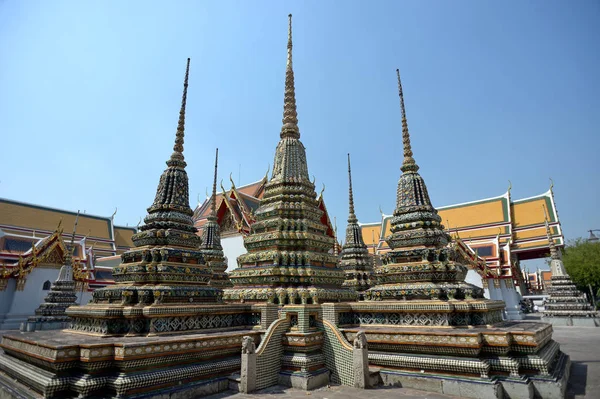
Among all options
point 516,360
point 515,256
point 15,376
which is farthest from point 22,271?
point 515,256

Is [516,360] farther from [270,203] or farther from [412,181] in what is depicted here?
[270,203]

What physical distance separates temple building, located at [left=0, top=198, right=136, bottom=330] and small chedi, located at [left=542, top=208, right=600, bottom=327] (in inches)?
1169

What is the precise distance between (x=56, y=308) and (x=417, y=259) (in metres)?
18.1

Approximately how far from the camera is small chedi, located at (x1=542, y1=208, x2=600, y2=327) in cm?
1980

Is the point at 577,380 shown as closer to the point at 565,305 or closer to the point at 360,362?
the point at 360,362

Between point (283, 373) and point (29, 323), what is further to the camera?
point (29, 323)

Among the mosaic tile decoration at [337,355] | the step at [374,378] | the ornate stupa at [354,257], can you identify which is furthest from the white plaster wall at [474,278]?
the mosaic tile decoration at [337,355]

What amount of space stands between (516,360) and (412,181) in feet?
15.8

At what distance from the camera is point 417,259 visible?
845 cm

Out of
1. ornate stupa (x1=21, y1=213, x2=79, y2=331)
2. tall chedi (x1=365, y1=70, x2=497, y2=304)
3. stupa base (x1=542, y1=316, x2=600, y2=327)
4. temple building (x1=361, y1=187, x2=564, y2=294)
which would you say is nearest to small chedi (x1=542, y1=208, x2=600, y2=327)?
stupa base (x1=542, y1=316, x2=600, y2=327)

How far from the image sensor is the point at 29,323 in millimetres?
17188

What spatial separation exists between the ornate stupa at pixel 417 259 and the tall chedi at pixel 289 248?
1276 millimetres

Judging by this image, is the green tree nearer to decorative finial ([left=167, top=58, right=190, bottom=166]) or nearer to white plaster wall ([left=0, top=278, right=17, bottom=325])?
decorative finial ([left=167, top=58, right=190, bottom=166])

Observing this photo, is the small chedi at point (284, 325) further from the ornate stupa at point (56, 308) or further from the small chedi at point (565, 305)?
the small chedi at point (565, 305)
